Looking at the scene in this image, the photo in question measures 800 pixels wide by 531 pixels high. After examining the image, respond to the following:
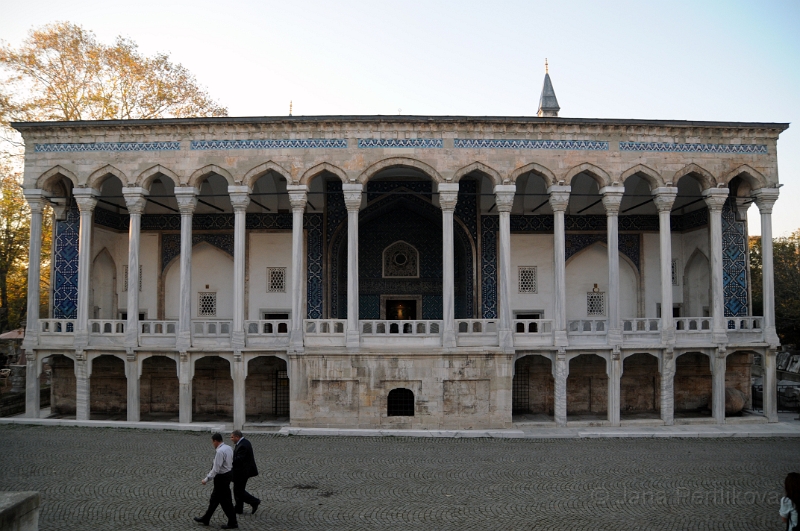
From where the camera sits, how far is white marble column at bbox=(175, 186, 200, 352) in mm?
15594

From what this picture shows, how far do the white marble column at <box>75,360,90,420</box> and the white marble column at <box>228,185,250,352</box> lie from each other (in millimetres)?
4154

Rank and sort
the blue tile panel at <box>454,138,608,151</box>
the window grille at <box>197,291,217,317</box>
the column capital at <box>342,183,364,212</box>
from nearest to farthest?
1. the column capital at <box>342,183,364,212</box>
2. the blue tile panel at <box>454,138,608,151</box>
3. the window grille at <box>197,291,217,317</box>

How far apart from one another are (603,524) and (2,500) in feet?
23.9

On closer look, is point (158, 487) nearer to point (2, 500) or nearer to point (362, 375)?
point (2, 500)

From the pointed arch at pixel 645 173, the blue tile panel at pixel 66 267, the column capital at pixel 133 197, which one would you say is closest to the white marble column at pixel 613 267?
the pointed arch at pixel 645 173

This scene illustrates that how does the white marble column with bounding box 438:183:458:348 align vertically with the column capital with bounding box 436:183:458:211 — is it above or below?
below

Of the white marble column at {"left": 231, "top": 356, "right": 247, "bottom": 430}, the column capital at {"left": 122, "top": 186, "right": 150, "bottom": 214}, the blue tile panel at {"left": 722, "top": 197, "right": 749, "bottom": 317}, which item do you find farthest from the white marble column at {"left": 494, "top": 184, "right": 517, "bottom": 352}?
the column capital at {"left": 122, "top": 186, "right": 150, "bottom": 214}

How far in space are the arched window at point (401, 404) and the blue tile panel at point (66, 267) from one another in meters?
9.81

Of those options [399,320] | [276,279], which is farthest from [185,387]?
[399,320]

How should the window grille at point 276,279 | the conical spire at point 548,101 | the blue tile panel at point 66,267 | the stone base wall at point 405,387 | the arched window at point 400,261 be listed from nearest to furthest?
the stone base wall at point 405,387
the blue tile panel at point 66,267
the window grille at point 276,279
the arched window at point 400,261
the conical spire at point 548,101

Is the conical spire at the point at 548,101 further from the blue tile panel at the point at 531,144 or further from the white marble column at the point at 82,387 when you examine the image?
the white marble column at the point at 82,387

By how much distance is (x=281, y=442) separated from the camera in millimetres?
13438

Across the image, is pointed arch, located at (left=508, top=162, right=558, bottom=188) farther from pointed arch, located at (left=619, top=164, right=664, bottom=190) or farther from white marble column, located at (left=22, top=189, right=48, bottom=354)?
white marble column, located at (left=22, top=189, right=48, bottom=354)

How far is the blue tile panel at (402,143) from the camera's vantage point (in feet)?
51.5
